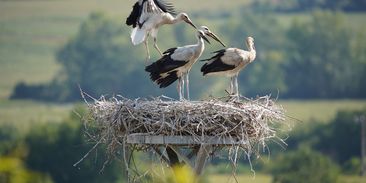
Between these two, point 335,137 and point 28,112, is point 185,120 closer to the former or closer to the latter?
point 335,137

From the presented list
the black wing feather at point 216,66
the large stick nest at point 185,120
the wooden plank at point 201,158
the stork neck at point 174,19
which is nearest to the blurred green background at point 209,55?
the stork neck at point 174,19

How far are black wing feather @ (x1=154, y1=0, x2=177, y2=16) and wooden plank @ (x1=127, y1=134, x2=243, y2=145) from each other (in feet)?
10.7

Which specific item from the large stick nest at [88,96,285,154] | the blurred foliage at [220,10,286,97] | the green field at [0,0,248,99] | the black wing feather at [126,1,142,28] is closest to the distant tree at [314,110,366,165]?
the blurred foliage at [220,10,286,97]

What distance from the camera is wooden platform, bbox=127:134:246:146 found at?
12.6 meters

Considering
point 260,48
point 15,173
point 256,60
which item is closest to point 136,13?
point 15,173

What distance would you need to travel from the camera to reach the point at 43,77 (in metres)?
86.6

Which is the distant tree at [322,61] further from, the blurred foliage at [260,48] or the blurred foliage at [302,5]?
the blurred foliage at [302,5]

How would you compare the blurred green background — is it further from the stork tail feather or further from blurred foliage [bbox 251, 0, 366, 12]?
the stork tail feather

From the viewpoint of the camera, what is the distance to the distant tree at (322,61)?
86.9 meters

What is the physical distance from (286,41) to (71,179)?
56626mm

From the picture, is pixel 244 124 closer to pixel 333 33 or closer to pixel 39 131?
pixel 39 131

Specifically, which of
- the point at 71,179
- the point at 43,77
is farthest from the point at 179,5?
the point at 71,179

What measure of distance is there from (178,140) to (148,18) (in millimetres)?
3273

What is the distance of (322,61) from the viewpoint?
97.0 m
